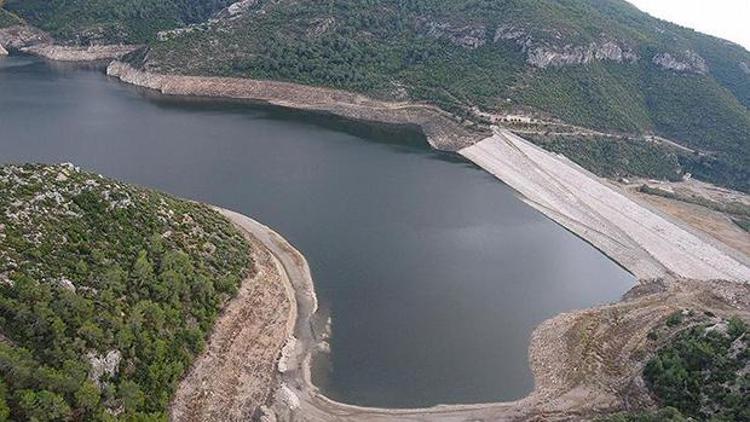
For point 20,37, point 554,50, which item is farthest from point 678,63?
point 20,37

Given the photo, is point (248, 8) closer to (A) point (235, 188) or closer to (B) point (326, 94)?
(B) point (326, 94)

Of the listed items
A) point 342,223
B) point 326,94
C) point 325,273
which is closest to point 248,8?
point 326,94

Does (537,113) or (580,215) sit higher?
(537,113)

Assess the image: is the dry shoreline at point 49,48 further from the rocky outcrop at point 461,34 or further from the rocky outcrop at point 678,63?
the rocky outcrop at point 678,63

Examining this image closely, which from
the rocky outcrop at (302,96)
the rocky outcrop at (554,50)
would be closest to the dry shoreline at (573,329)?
the rocky outcrop at (302,96)

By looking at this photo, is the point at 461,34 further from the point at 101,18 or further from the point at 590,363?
the point at 590,363
